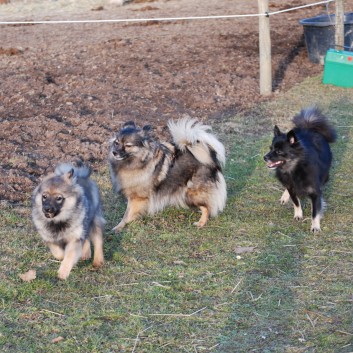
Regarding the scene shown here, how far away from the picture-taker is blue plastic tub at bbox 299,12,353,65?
513 inches

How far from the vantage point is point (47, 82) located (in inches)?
432

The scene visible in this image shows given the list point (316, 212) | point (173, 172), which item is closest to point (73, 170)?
point (173, 172)

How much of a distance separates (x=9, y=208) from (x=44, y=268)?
1.40m

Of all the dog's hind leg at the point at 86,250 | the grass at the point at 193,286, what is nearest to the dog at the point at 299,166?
the grass at the point at 193,286

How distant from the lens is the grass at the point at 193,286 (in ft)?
13.8

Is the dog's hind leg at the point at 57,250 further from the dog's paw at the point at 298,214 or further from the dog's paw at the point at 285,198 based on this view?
the dog's paw at the point at 285,198

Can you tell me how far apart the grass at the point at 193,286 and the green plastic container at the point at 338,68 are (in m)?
5.28

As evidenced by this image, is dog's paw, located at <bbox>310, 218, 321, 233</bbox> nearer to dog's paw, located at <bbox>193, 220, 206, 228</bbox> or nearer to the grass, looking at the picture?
the grass

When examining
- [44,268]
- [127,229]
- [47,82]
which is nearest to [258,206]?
[127,229]

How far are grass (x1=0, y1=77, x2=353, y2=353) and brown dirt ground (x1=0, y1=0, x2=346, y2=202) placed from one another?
5.31ft

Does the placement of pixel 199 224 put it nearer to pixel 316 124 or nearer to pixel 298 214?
pixel 298 214

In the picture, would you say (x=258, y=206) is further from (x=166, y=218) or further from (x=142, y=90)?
(x=142, y=90)

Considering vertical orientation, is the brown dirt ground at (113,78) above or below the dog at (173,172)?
below

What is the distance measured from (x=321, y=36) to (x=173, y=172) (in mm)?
7893
